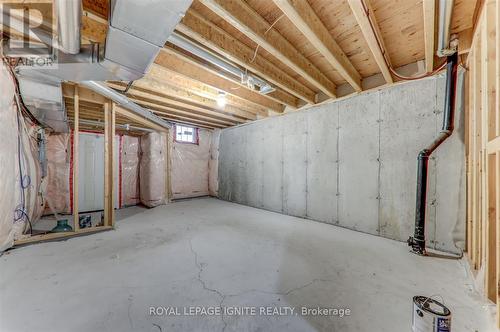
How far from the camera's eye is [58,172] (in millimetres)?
4297

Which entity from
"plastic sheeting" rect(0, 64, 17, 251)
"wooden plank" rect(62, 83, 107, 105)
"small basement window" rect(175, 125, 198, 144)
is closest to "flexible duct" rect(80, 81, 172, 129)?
"wooden plank" rect(62, 83, 107, 105)

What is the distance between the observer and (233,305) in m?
1.42

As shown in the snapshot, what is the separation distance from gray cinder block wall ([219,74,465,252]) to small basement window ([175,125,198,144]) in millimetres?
2480

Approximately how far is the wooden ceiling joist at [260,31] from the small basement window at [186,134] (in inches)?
172

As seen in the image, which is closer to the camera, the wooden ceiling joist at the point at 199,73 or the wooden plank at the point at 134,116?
the wooden ceiling joist at the point at 199,73

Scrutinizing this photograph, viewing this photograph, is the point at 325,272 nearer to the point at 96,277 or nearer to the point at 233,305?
the point at 233,305

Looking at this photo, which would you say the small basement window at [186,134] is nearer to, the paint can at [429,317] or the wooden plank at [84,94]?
the wooden plank at [84,94]

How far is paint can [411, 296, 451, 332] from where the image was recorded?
1053 millimetres

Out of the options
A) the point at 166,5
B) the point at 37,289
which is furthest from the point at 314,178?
the point at 37,289

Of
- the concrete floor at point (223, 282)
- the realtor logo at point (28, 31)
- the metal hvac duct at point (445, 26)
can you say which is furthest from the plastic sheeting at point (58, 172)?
the metal hvac duct at point (445, 26)

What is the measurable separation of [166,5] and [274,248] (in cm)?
250

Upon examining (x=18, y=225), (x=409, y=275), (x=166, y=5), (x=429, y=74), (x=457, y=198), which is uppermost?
(x=429, y=74)

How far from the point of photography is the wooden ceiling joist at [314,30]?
5.10ft

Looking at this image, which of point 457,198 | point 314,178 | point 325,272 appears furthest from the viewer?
point 314,178
